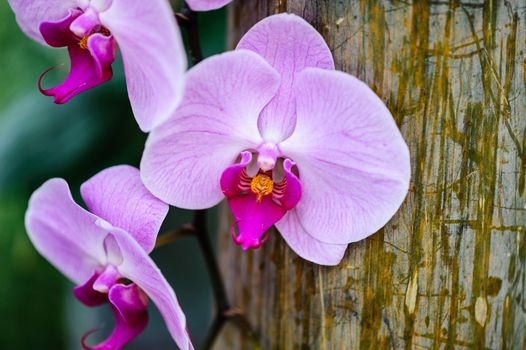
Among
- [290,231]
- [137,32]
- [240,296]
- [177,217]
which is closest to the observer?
[137,32]

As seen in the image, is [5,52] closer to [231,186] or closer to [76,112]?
[76,112]

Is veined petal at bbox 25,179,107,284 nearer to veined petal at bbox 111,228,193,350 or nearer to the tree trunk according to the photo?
veined petal at bbox 111,228,193,350

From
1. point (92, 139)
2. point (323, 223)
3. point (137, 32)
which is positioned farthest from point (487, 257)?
point (92, 139)

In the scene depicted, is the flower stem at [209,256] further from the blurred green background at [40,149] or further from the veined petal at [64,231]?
the blurred green background at [40,149]

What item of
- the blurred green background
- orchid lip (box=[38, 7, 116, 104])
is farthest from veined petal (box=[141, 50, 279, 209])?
the blurred green background

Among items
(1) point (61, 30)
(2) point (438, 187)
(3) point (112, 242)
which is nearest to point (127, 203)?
(3) point (112, 242)

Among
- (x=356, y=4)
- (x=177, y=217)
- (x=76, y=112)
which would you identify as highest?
(x=356, y=4)

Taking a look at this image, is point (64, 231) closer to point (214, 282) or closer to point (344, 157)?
point (214, 282)
